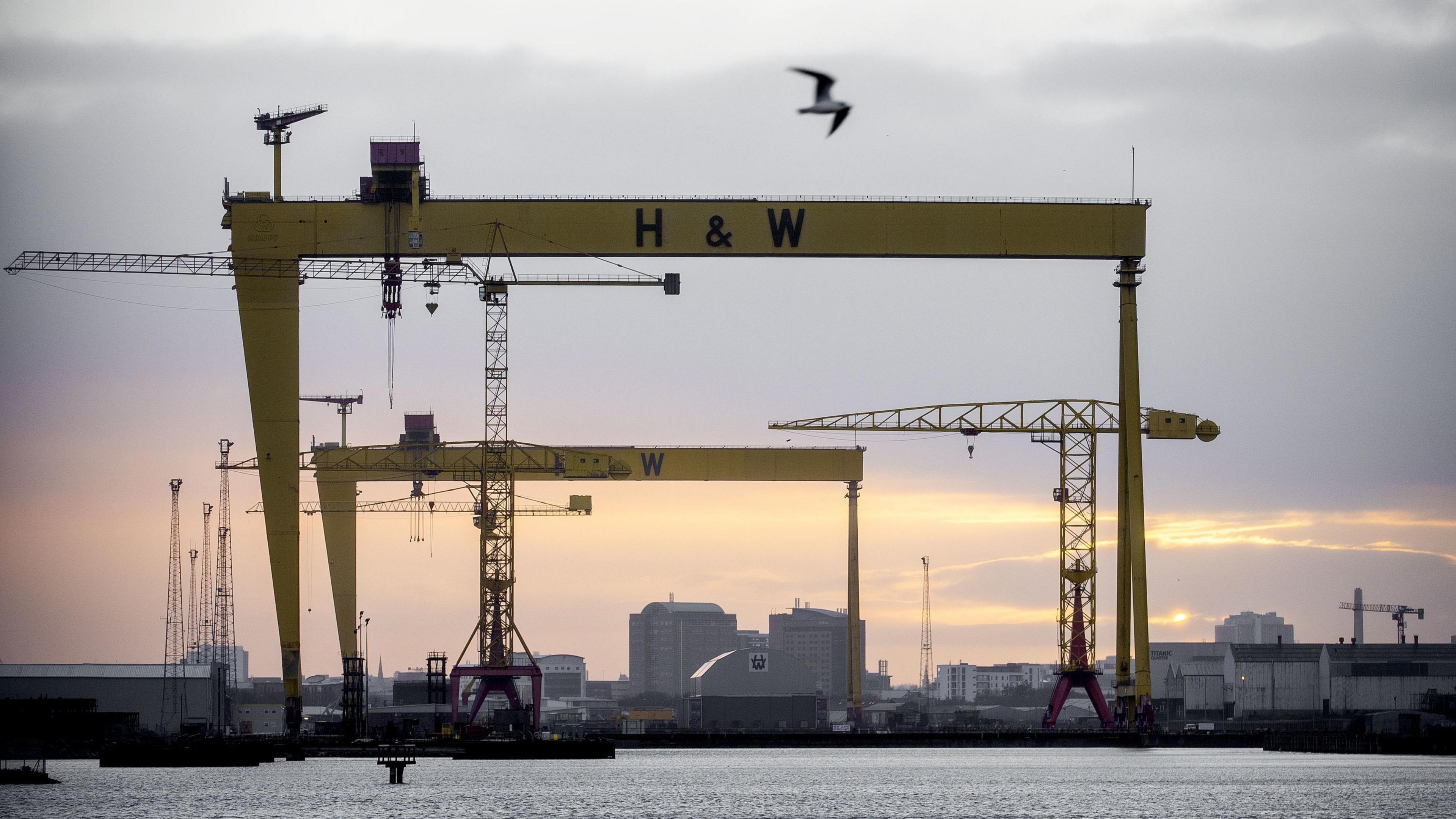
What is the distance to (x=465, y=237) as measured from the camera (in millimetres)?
53625

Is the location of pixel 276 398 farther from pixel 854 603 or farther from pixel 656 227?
pixel 854 603

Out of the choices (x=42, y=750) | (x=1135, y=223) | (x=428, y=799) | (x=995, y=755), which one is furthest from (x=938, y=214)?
(x=42, y=750)

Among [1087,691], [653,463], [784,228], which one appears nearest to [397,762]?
[784,228]

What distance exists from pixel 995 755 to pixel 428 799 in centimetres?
3356

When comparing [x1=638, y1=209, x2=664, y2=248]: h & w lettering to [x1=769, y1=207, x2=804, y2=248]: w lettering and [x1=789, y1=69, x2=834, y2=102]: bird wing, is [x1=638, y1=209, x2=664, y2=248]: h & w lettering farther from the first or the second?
[x1=789, y1=69, x2=834, y2=102]: bird wing

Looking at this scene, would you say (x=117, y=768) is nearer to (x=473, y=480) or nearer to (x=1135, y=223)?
(x=473, y=480)

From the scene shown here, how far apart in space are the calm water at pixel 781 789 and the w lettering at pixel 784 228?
14.9 m

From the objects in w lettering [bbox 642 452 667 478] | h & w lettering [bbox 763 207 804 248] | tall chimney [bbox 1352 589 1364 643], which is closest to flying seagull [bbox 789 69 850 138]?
h & w lettering [bbox 763 207 804 248]

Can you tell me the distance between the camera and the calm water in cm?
4341

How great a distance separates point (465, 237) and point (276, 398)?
6.99 meters

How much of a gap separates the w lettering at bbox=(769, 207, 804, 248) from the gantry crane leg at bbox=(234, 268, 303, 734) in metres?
13.4

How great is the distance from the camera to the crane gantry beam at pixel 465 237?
174 feet

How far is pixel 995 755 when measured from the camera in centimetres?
7581

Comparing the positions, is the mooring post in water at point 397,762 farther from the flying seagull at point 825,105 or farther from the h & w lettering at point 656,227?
the flying seagull at point 825,105
